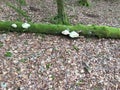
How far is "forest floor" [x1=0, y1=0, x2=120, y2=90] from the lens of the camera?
5.66 metres

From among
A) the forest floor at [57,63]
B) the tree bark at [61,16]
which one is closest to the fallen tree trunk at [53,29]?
the forest floor at [57,63]

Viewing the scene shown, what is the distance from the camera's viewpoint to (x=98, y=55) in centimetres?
689

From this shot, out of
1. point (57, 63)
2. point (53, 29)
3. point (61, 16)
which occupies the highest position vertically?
point (61, 16)

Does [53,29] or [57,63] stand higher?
[53,29]

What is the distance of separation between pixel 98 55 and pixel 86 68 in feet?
2.69

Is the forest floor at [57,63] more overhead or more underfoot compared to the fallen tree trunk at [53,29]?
more underfoot

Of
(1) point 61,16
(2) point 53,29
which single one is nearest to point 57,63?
(2) point 53,29

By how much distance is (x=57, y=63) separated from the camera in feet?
20.7

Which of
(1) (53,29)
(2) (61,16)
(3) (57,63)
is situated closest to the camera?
(3) (57,63)

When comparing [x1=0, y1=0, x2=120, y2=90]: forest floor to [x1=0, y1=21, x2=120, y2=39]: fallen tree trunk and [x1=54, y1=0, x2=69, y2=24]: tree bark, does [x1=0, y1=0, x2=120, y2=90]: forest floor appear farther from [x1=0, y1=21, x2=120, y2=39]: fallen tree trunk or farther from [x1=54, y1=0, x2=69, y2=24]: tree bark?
[x1=54, y1=0, x2=69, y2=24]: tree bark

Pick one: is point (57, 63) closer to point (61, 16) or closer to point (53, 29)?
point (53, 29)

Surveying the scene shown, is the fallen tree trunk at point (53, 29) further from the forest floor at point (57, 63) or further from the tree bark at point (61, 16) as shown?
the tree bark at point (61, 16)

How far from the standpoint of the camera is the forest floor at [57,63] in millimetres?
5664

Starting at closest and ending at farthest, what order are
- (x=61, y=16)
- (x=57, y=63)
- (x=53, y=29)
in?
(x=57, y=63), (x=53, y=29), (x=61, y=16)
